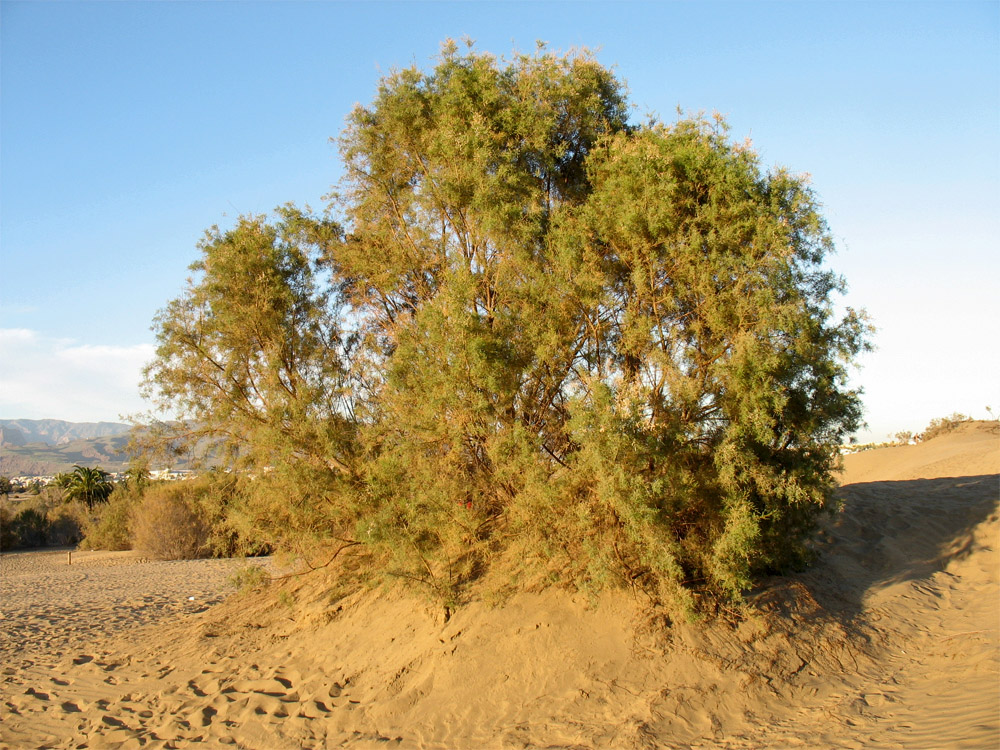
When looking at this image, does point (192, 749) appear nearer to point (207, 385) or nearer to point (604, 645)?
point (604, 645)

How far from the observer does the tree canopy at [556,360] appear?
8008mm

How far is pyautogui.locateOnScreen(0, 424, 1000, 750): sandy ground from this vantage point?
689cm

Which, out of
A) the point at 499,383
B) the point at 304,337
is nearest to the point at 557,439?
the point at 499,383

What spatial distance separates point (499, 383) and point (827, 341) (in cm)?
444

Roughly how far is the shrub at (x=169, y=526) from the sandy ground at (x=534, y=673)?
16.6 meters

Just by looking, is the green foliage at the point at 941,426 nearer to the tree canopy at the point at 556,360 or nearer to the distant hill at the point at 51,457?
the tree canopy at the point at 556,360

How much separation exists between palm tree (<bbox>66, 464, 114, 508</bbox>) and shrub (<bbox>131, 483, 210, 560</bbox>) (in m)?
15.1

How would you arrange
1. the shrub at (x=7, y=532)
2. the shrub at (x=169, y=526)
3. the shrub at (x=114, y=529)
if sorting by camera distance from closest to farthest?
1. the shrub at (x=169, y=526)
2. the shrub at (x=114, y=529)
3. the shrub at (x=7, y=532)

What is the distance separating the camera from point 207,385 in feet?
36.2

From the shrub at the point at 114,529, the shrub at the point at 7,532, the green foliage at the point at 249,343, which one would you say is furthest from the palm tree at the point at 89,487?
the green foliage at the point at 249,343

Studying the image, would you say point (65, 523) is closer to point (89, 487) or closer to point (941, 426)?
point (89, 487)

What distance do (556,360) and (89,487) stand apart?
42391 mm

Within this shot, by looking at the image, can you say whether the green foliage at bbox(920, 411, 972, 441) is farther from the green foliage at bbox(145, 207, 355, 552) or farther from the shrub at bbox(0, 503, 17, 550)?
the shrub at bbox(0, 503, 17, 550)

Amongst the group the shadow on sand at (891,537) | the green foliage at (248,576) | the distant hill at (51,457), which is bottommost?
the distant hill at (51,457)
